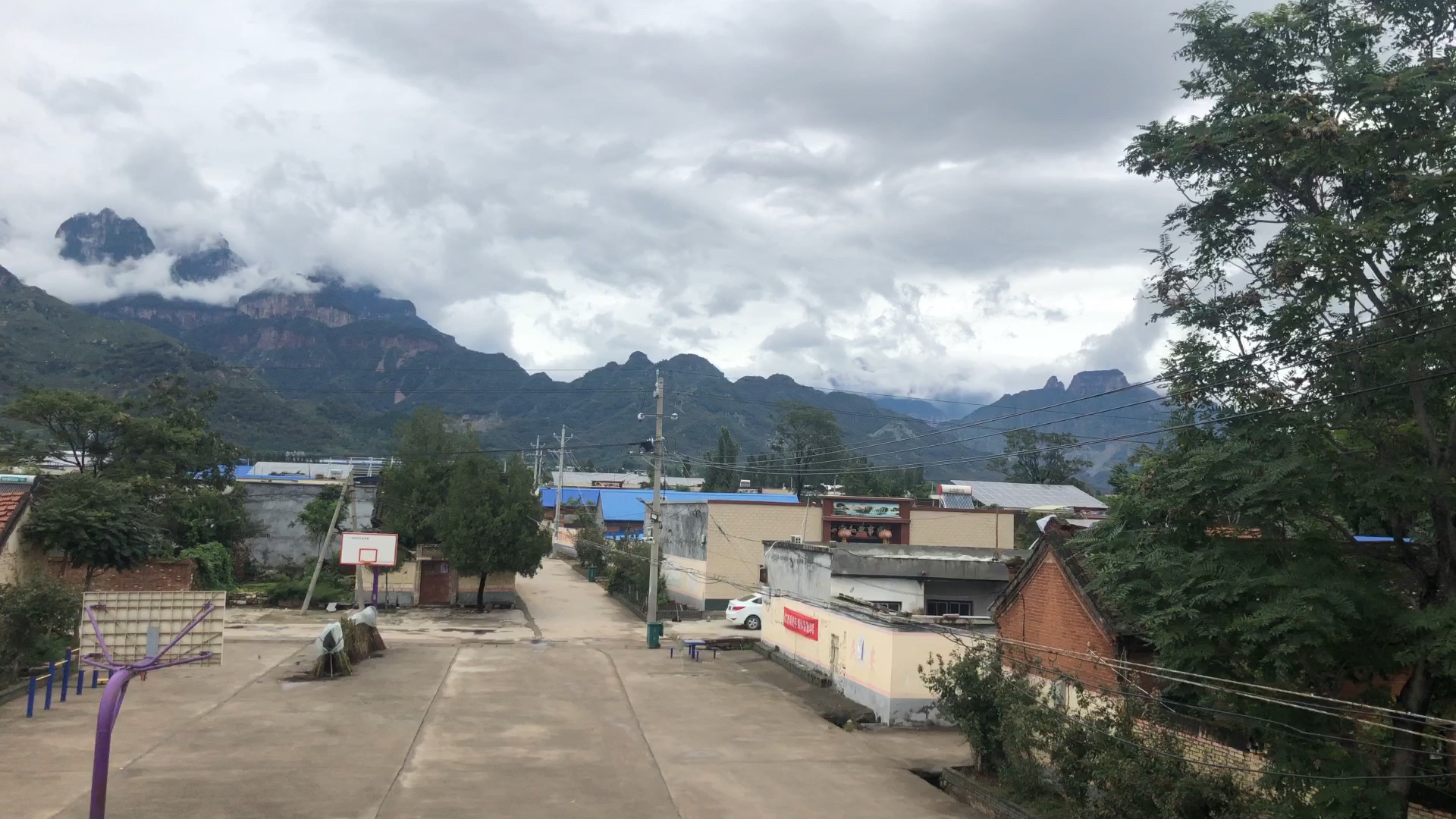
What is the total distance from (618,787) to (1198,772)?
859 centimetres

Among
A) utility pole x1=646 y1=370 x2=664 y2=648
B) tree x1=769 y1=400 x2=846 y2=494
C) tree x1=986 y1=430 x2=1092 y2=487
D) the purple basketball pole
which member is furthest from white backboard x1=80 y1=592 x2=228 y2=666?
tree x1=769 y1=400 x2=846 y2=494

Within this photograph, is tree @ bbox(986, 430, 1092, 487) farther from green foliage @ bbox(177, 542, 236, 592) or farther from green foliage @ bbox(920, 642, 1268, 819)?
green foliage @ bbox(920, 642, 1268, 819)

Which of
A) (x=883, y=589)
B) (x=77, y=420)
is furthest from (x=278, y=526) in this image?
(x=883, y=589)

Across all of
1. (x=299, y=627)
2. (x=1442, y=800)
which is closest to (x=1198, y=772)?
(x=1442, y=800)

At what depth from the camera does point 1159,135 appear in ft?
40.8

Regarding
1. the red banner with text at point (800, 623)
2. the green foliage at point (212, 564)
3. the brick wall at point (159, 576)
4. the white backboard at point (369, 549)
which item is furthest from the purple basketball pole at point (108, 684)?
the green foliage at point (212, 564)

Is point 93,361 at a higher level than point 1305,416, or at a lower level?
higher

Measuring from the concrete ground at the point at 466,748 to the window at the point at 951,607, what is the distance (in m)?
5.03

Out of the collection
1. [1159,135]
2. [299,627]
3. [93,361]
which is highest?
[93,361]

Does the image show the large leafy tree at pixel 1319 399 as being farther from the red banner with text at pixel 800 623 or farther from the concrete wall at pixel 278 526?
the concrete wall at pixel 278 526

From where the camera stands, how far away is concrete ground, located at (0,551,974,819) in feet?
46.7

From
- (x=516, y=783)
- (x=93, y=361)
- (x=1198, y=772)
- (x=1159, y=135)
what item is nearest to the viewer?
(x=1198, y=772)

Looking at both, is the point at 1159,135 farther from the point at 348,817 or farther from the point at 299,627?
the point at 299,627

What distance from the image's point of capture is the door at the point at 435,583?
4391 centimetres
